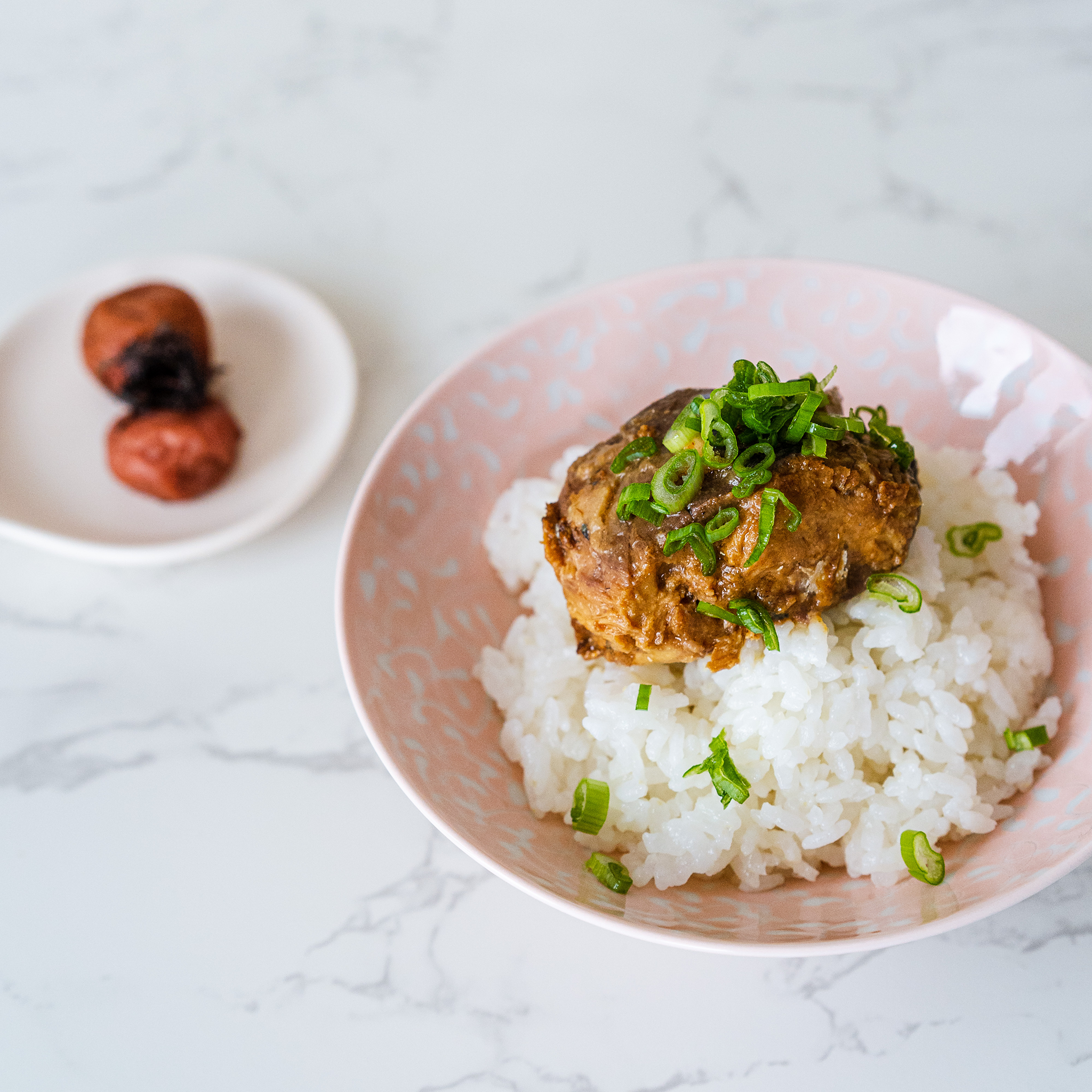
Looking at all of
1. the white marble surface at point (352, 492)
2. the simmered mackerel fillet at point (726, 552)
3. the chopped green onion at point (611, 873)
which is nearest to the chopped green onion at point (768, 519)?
the simmered mackerel fillet at point (726, 552)

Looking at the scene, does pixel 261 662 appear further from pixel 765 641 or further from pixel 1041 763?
pixel 1041 763

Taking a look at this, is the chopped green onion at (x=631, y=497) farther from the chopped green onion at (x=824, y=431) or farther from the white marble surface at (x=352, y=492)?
the white marble surface at (x=352, y=492)

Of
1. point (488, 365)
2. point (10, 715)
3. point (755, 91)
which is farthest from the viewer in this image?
point (755, 91)

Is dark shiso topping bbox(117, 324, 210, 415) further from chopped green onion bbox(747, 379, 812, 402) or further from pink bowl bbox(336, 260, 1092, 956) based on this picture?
chopped green onion bbox(747, 379, 812, 402)

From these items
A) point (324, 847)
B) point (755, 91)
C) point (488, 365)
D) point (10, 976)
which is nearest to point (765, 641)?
point (488, 365)

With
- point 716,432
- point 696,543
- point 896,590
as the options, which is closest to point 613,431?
point 716,432

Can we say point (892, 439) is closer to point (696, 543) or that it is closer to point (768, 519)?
point (768, 519)

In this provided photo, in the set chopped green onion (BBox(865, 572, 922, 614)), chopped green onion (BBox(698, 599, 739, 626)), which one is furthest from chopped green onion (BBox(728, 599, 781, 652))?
chopped green onion (BBox(865, 572, 922, 614))
